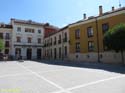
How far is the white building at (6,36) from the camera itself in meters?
44.7

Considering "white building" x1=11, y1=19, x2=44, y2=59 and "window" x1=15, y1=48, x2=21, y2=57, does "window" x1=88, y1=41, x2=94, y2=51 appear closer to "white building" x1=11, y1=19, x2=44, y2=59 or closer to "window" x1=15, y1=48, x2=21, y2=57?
"white building" x1=11, y1=19, x2=44, y2=59

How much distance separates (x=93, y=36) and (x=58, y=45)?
12584 mm

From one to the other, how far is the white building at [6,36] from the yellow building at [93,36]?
1923 cm

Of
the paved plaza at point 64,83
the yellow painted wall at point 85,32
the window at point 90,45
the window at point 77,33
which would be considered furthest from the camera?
the window at point 77,33

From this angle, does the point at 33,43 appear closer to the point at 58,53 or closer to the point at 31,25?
the point at 31,25

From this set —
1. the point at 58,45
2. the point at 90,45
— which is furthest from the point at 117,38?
the point at 58,45

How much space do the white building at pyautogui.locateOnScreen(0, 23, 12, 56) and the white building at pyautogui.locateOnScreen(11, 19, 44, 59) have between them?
110 centimetres

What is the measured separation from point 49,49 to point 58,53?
598 cm

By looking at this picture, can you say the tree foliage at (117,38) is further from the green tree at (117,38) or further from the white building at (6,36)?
the white building at (6,36)

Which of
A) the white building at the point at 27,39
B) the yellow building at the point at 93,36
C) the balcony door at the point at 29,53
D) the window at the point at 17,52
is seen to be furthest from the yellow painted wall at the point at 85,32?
the window at the point at 17,52

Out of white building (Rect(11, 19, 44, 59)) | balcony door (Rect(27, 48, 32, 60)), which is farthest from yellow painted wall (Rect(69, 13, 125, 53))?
balcony door (Rect(27, 48, 32, 60))

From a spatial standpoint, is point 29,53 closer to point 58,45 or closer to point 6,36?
point 6,36

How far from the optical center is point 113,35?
20.6m

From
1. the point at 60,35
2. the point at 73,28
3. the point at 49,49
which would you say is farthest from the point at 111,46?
the point at 49,49
